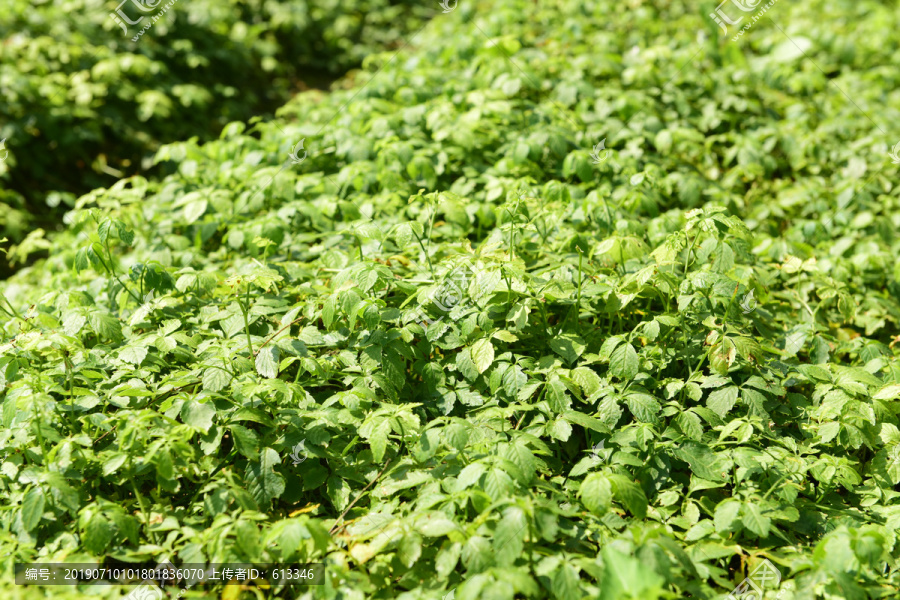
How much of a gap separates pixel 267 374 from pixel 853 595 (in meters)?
1.95

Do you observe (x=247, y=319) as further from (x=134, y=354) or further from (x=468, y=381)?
(x=468, y=381)

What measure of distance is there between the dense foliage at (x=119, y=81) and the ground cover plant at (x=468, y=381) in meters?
1.71

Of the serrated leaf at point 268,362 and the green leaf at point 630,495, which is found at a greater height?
the serrated leaf at point 268,362

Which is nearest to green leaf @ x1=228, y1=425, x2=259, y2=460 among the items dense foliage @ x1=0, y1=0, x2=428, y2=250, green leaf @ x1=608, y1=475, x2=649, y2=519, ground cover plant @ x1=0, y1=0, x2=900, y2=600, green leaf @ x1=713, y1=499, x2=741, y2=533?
ground cover plant @ x1=0, y1=0, x2=900, y2=600

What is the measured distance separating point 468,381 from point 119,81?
484 cm

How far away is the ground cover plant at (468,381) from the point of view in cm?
195

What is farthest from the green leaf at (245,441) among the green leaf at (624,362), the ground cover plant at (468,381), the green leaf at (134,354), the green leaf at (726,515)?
the green leaf at (726,515)

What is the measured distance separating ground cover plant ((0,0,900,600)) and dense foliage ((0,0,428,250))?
1.71 m

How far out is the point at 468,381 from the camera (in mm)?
2566

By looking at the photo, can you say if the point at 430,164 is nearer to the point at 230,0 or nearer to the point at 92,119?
the point at 92,119

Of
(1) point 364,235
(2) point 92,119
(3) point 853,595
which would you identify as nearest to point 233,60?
(2) point 92,119

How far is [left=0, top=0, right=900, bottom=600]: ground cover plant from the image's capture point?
1.95m

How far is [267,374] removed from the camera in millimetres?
2336

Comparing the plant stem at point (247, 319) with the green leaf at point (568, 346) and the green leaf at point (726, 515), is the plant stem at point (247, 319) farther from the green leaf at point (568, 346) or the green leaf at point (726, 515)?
the green leaf at point (726, 515)
